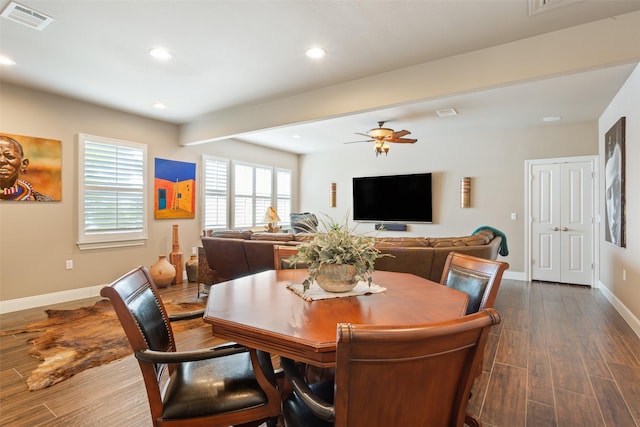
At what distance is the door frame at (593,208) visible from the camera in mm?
4973

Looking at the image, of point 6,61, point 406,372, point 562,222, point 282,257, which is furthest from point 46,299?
point 562,222

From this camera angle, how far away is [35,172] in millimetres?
3895

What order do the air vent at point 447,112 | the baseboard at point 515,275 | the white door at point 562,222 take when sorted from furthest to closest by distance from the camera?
the baseboard at point 515,275 < the white door at point 562,222 < the air vent at point 447,112

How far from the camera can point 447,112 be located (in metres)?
4.64

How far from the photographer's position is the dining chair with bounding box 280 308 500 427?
680 mm

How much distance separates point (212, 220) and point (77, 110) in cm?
255

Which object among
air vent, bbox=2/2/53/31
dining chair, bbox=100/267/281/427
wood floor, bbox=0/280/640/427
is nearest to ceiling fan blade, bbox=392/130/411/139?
wood floor, bbox=0/280/640/427

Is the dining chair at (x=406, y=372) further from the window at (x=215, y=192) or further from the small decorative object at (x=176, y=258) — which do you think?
the window at (x=215, y=192)

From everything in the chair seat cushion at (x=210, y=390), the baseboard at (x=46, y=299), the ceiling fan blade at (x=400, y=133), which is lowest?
the baseboard at (x=46, y=299)

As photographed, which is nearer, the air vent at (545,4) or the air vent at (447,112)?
the air vent at (545,4)

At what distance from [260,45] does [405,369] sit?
282 centimetres

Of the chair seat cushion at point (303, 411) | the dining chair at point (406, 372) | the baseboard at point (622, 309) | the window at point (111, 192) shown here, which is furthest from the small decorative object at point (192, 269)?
the baseboard at point (622, 309)

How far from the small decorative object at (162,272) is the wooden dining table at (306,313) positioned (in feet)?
11.2

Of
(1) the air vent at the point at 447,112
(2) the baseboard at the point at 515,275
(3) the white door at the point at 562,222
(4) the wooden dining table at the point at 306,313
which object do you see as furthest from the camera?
(2) the baseboard at the point at 515,275
